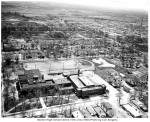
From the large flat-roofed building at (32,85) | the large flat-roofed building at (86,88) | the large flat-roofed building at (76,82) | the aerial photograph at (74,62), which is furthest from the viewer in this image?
the large flat-roofed building at (76,82)

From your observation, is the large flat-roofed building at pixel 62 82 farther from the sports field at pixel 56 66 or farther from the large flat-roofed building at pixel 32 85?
the sports field at pixel 56 66

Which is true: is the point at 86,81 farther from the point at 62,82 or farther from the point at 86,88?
the point at 62,82

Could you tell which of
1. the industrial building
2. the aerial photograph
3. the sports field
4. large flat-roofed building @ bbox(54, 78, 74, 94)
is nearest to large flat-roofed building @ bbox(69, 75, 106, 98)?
the aerial photograph

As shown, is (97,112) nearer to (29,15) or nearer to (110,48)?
(110,48)

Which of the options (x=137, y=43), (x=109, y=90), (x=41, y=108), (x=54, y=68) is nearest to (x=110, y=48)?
(x=137, y=43)

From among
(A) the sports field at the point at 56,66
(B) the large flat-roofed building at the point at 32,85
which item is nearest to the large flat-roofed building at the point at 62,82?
(B) the large flat-roofed building at the point at 32,85

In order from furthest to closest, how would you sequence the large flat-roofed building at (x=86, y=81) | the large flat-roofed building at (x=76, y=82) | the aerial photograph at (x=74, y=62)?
the large flat-roofed building at (x=86, y=81), the large flat-roofed building at (x=76, y=82), the aerial photograph at (x=74, y=62)

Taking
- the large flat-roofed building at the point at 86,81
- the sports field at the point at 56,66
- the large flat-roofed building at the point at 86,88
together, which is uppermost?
the sports field at the point at 56,66

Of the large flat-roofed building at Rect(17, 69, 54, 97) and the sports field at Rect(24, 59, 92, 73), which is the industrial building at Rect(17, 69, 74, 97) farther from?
the sports field at Rect(24, 59, 92, 73)
